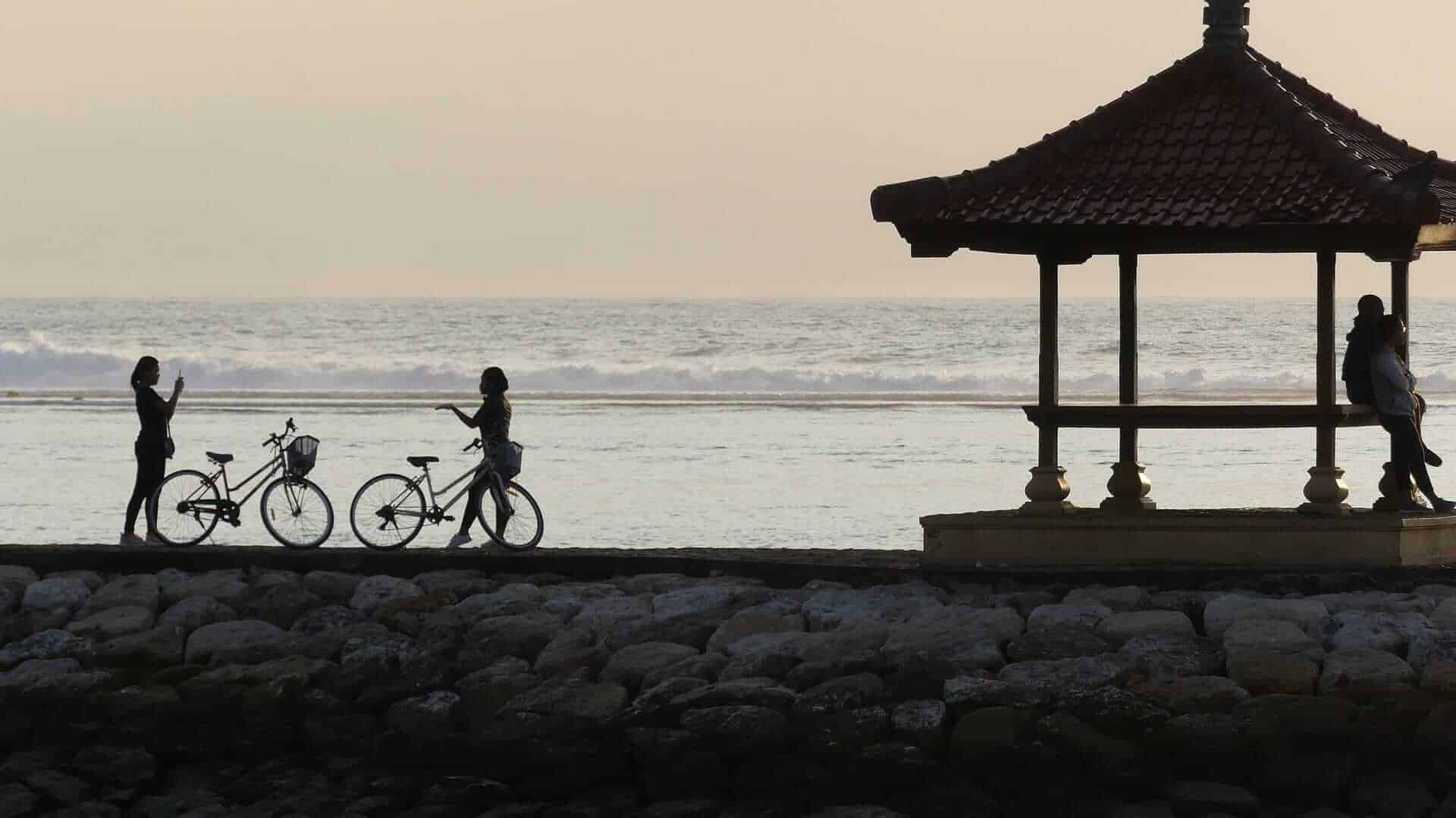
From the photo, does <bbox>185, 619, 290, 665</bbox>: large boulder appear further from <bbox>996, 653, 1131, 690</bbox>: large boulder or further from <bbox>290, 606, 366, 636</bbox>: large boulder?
<bbox>996, 653, 1131, 690</bbox>: large boulder

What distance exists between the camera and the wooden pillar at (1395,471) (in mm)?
12938

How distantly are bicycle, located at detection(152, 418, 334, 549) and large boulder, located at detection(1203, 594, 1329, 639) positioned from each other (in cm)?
617

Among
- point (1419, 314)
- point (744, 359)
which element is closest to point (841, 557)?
point (744, 359)

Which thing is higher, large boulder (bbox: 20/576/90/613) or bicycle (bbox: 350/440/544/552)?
bicycle (bbox: 350/440/544/552)

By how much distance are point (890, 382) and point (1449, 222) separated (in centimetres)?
3730

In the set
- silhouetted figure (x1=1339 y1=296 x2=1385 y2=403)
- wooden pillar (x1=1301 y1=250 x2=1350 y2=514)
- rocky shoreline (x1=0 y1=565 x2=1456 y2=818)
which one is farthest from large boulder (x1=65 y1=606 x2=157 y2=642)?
silhouetted figure (x1=1339 y1=296 x2=1385 y2=403)

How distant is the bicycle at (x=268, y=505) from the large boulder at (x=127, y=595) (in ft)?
2.79

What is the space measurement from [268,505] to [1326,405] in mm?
7244

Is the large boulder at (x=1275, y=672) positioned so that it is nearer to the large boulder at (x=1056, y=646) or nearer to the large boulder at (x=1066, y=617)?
the large boulder at (x=1056, y=646)

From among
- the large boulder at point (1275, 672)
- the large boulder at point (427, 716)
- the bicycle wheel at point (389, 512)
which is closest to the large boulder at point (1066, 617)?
the large boulder at point (1275, 672)

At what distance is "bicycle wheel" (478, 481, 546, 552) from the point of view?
1370 centimetres

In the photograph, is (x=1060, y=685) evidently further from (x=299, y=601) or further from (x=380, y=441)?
(x=380, y=441)

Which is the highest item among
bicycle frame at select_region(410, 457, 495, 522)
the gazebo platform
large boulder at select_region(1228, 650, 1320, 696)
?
bicycle frame at select_region(410, 457, 495, 522)

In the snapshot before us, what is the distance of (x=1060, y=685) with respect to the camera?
34.4ft
